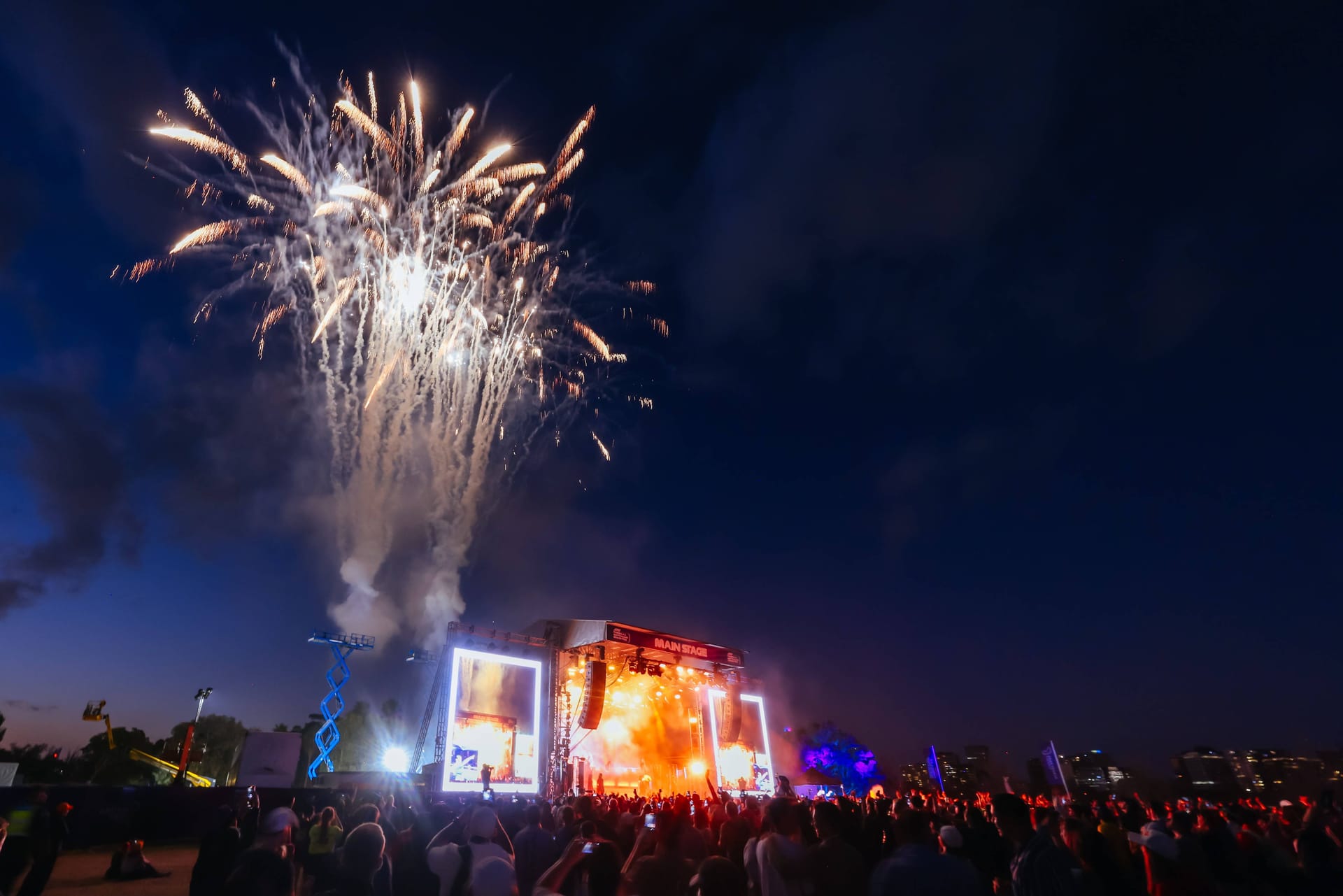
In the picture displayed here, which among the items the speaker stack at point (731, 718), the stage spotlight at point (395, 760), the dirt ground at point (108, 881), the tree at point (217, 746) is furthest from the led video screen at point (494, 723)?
the tree at point (217, 746)

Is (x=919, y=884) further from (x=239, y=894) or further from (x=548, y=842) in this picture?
(x=548, y=842)

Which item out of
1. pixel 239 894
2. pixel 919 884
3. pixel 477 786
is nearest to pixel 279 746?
pixel 477 786

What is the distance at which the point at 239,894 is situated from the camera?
317cm

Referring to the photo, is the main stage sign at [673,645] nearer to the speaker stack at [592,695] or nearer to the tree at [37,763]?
the speaker stack at [592,695]

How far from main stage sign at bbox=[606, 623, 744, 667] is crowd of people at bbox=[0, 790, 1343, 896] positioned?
59.2 ft

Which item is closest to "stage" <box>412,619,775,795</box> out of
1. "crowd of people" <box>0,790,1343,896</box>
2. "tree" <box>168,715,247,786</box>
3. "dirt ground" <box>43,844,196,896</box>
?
"dirt ground" <box>43,844,196,896</box>

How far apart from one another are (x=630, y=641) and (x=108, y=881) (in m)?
16.7

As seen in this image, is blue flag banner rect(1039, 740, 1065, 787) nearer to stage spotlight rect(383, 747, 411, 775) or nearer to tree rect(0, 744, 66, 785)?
stage spotlight rect(383, 747, 411, 775)

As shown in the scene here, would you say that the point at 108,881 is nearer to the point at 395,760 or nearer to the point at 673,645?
the point at 395,760

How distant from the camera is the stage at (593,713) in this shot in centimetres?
2148

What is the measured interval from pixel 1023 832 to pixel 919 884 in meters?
1.32

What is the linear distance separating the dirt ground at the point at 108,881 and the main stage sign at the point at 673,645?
14.1 m

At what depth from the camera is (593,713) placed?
80.2 ft

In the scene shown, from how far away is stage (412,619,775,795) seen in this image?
2148cm
